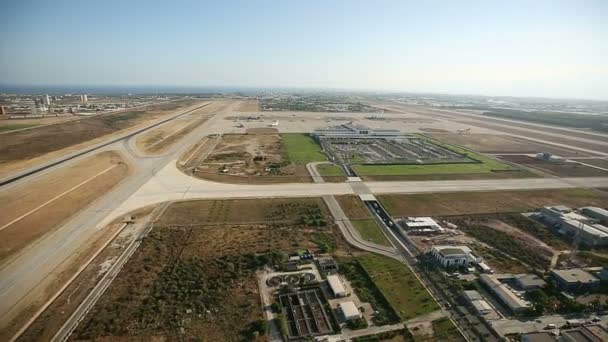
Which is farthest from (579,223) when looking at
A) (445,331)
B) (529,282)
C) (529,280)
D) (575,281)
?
(445,331)

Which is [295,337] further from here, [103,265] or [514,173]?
[514,173]

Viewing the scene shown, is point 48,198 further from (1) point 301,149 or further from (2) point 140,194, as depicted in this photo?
(1) point 301,149

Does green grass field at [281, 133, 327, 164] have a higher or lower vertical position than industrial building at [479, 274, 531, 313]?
higher

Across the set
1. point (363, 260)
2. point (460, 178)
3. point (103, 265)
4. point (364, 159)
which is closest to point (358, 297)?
point (363, 260)

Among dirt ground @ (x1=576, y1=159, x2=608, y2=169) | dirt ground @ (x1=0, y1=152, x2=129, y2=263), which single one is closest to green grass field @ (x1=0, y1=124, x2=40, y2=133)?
dirt ground @ (x1=0, y1=152, x2=129, y2=263)

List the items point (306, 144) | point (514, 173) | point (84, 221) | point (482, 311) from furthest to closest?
point (306, 144) → point (514, 173) → point (84, 221) → point (482, 311)

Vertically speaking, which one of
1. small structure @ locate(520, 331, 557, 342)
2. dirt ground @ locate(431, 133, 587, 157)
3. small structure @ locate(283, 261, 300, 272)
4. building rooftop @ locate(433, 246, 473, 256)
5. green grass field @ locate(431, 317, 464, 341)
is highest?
dirt ground @ locate(431, 133, 587, 157)

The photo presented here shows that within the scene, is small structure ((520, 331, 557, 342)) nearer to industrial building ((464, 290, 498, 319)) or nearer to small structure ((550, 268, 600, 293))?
industrial building ((464, 290, 498, 319))

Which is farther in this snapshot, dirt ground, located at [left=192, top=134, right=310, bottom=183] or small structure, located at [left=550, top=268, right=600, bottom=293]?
dirt ground, located at [left=192, top=134, right=310, bottom=183]
